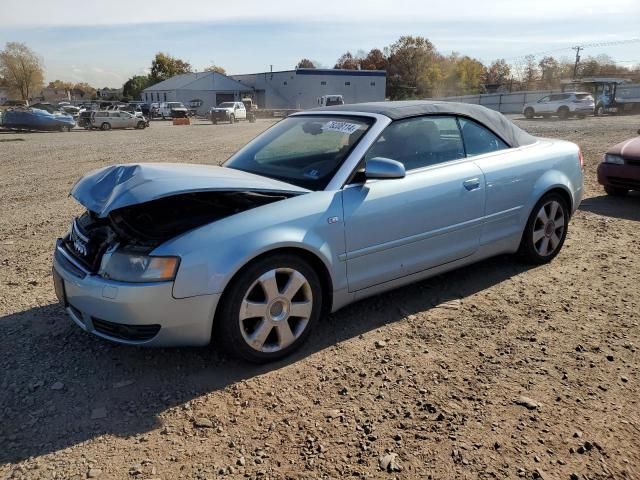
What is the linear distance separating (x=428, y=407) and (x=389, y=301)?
1.41 m

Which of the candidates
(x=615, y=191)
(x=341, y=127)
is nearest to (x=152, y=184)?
(x=341, y=127)

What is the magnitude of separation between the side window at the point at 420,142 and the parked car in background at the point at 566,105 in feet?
102

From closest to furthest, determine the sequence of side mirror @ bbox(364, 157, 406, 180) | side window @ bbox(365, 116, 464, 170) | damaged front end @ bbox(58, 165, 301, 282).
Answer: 1. damaged front end @ bbox(58, 165, 301, 282)
2. side mirror @ bbox(364, 157, 406, 180)
3. side window @ bbox(365, 116, 464, 170)

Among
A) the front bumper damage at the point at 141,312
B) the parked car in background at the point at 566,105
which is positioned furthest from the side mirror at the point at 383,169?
the parked car in background at the point at 566,105

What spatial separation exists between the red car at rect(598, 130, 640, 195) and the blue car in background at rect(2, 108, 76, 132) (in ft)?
102

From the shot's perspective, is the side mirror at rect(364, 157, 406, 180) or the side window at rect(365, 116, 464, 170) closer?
the side mirror at rect(364, 157, 406, 180)

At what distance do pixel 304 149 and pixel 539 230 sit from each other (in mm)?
2273

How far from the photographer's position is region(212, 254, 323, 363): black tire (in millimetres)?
2957

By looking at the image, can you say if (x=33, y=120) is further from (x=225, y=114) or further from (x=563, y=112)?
(x=563, y=112)

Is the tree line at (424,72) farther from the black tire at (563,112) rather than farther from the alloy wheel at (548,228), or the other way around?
the alloy wheel at (548,228)

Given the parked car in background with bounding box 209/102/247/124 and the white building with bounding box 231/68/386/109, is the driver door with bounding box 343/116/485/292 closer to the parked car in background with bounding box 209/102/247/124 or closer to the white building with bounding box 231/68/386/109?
the parked car in background with bounding box 209/102/247/124

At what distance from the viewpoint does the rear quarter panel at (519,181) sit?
4172 millimetres

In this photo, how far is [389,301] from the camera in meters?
4.10

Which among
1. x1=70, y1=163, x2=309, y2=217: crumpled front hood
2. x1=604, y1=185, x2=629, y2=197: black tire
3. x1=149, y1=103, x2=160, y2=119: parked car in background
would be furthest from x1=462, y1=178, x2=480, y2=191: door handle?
x1=149, y1=103, x2=160, y2=119: parked car in background
